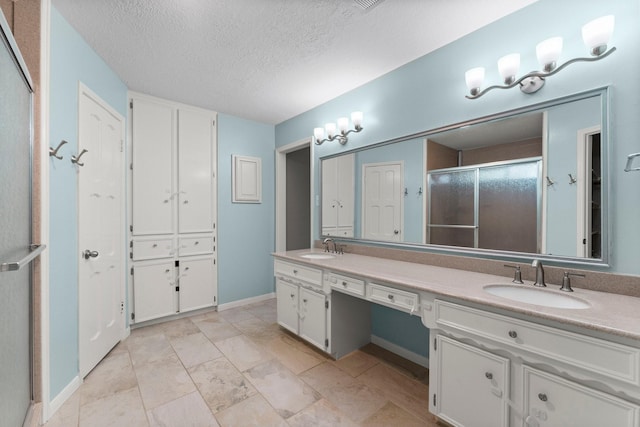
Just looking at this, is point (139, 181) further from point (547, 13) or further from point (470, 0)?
point (547, 13)

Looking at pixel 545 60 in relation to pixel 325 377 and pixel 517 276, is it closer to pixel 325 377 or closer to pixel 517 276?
pixel 517 276

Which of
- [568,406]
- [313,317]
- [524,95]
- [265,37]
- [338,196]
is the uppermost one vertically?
[265,37]

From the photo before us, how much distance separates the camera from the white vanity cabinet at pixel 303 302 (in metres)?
2.21

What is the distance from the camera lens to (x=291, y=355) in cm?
228

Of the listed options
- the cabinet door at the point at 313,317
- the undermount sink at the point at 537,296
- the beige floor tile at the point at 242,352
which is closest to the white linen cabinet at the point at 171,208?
the beige floor tile at the point at 242,352

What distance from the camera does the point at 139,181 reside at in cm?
275

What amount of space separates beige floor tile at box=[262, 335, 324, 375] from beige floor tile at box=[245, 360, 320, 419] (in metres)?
0.07

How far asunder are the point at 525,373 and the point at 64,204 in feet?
9.02

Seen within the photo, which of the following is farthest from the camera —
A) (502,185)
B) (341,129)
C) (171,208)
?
(171,208)

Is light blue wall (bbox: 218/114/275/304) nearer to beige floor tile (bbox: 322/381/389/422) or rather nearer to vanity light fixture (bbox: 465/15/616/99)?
beige floor tile (bbox: 322/381/389/422)

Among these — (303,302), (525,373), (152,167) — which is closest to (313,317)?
(303,302)

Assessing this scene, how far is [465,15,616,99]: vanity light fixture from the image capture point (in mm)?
1229

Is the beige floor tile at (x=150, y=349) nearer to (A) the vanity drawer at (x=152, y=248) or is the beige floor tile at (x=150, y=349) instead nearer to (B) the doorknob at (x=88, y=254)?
(A) the vanity drawer at (x=152, y=248)

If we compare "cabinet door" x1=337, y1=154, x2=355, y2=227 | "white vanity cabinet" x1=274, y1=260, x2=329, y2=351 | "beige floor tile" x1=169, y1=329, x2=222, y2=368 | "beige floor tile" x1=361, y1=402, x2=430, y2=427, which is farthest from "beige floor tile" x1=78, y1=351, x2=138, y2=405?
"cabinet door" x1=337, y1=154, x2=355, y2=227
